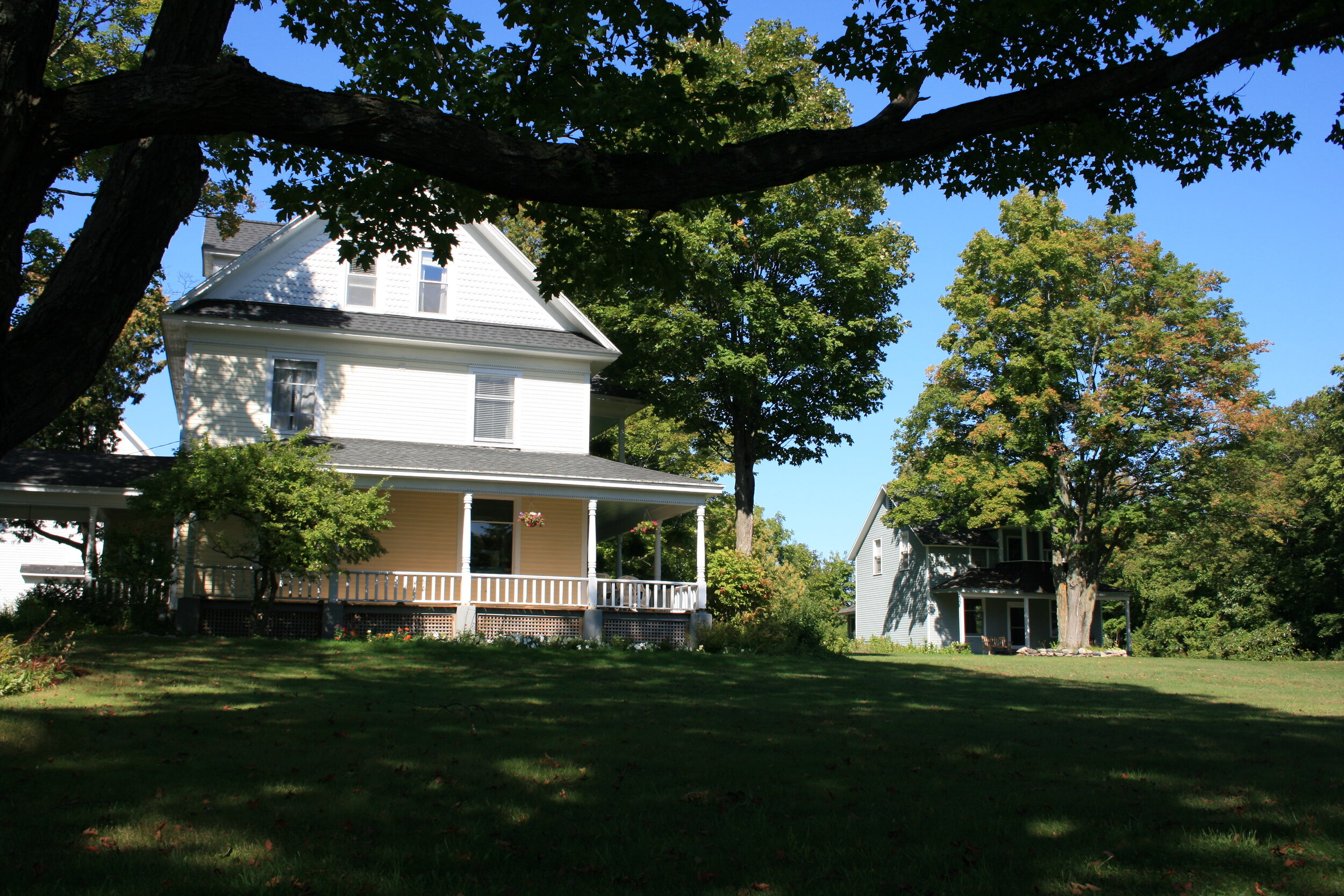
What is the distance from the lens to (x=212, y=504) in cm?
1652

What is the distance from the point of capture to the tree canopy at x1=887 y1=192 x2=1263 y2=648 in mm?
32688

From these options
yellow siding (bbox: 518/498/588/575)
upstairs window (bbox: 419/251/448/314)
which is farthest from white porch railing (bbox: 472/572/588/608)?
upstairs window (bbox: 419/251/448/314)

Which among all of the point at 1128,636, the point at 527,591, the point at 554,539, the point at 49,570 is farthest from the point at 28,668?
the point at 1128,636

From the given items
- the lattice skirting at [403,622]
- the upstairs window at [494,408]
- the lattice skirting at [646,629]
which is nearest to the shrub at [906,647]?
the lattice skirting at [646,629]

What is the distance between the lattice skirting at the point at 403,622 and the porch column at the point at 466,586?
0.99 ft

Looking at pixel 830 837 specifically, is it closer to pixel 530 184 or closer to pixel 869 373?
pixel 530 184

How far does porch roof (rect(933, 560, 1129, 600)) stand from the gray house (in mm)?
34

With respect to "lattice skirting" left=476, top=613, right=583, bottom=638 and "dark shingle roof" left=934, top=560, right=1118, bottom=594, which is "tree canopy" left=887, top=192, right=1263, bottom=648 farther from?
"lattice skirting" left=476, top=613, right=583, bottom=638

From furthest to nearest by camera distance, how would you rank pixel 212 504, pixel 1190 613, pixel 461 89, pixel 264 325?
pixel 1190 613 < pixel 264 325 < pixel 212 504 < pixel 461 89

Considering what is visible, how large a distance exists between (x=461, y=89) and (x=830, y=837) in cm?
708

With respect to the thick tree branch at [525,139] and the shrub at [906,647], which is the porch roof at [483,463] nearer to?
the shrub at [906,647]

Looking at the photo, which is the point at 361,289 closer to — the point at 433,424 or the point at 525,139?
the point at 433,424

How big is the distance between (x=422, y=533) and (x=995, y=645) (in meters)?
25.4

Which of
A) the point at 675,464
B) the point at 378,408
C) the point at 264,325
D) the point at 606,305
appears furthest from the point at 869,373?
the point at 264,325
